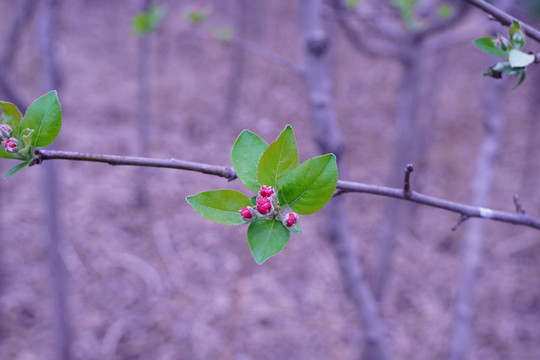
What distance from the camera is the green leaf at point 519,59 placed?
0.70m

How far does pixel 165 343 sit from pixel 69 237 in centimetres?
162

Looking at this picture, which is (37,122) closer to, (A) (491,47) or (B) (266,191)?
(B) (266,191)

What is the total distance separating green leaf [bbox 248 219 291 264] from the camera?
58 cm

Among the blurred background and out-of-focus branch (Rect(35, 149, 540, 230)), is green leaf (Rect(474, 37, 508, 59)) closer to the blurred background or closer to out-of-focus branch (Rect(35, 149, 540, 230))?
out-of-focus branch (Rect(35, 149, 540, 230))

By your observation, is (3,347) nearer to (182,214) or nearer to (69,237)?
(69,237)

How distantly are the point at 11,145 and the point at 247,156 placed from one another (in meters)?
0.34

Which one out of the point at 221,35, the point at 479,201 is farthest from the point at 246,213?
the point at 221,35

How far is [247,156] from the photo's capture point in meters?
0.64

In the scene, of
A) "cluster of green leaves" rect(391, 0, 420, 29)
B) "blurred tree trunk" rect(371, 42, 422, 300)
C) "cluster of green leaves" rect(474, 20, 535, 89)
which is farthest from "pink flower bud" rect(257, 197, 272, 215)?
"blurred tree trunk" rect(371, 42, 422, 300)

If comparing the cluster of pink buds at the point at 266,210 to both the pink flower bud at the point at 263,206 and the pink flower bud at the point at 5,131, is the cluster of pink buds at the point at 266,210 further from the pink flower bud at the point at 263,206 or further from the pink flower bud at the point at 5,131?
the pink flower bud at the point at 5,131

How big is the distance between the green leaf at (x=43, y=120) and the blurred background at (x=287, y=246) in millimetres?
1429

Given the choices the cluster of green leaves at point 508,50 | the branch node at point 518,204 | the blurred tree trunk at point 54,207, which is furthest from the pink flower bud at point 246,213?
the blurred tree trunk at point 54,207

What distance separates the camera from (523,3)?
18.9 feet

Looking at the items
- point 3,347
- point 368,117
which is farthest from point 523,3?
point 3,347
